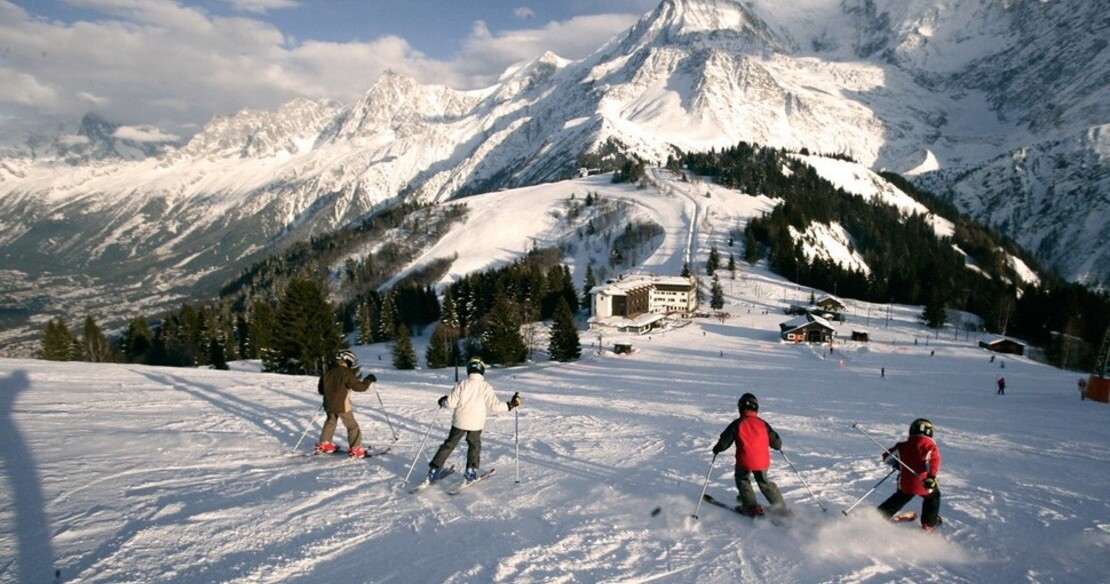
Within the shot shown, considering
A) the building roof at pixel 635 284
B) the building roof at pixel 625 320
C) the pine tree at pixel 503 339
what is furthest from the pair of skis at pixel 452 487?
the building roof at pixel 635 284

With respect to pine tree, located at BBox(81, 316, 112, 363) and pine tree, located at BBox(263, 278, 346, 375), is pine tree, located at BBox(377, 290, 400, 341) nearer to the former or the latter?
pine tree, located at BBox(81, 316, 112, 363)

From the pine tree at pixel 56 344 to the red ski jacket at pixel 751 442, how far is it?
65897 millimetres

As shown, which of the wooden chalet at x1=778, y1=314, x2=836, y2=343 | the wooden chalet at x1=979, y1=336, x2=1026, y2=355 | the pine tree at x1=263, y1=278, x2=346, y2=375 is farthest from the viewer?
the wooden chalet at x1=778, y1=314, x2=836, y2=343

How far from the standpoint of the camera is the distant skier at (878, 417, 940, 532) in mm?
7684

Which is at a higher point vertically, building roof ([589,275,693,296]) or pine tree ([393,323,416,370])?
building roof ([589,275,693,296])

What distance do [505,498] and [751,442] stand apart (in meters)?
3.89

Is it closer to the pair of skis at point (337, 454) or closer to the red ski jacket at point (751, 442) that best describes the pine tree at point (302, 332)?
the pair of skis at point (337, 454)

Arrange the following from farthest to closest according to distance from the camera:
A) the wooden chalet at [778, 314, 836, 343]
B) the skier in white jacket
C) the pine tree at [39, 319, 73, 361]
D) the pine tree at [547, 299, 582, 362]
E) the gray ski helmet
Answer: the wooden chalet at [778, 314, 836, 343], the pine tree at [547, 299, 582, 362], the pine tree at [39, 319, 73, 361], the gray ski helmet, the skier in white jacket

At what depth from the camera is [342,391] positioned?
10.6m

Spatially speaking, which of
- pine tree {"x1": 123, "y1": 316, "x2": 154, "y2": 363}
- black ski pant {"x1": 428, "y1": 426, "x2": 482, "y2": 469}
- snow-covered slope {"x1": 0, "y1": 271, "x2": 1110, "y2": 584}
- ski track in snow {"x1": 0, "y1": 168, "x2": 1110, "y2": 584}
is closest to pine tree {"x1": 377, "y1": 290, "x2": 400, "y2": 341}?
pine tree {"x1": 123, "y1": 316, "x2": 154, "y2": 363}

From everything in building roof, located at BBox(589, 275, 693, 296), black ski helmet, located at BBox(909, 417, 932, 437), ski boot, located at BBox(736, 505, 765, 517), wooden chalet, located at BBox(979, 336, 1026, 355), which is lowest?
wooden chalet, located at BBox(979, 336, 1026, 355)

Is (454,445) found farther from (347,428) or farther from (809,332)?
(809,332)

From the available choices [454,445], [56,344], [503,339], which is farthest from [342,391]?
[56,344]

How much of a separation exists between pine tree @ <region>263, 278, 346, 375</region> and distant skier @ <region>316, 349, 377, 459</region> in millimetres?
32065
